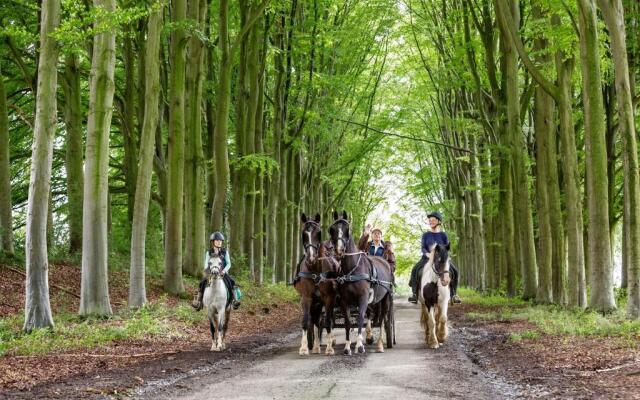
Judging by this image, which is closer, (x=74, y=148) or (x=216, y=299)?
(x=216, y=299)

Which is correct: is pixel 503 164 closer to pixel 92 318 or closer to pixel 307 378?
pixel 92 318

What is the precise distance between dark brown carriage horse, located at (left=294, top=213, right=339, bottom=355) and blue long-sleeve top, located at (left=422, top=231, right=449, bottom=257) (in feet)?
7.53

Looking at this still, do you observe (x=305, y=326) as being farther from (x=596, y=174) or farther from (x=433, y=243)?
(x=596, y=174)

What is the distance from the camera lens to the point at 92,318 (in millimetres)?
16250

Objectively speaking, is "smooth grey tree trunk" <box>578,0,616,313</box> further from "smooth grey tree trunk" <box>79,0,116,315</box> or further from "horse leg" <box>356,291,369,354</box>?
"smooth grey tree trunk" <box>79,0,116,315</box>

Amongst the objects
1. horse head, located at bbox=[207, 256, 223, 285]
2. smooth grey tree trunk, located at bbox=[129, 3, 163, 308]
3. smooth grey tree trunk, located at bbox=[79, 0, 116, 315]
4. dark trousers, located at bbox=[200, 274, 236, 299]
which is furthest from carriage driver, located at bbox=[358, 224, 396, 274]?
smooth grey tree trunk, located at bbox=[79, 0, 116, 315]

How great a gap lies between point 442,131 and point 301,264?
1089 inches

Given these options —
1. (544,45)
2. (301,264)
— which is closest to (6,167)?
(301,264)

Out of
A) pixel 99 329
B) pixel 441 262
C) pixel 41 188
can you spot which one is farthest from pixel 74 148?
pixel 441 262


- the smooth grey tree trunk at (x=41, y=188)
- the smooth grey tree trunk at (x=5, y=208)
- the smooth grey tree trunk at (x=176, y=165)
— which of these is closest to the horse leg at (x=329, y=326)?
the smooth grey tree trunk at (x=41, y=188)

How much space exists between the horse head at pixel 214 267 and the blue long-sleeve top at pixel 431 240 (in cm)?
415

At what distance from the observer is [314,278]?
1375cm

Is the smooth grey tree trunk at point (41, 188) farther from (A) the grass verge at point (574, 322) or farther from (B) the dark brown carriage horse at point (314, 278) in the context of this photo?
(A) the grass verge at point (574, 322)

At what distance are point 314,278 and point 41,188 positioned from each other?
5610 mm
